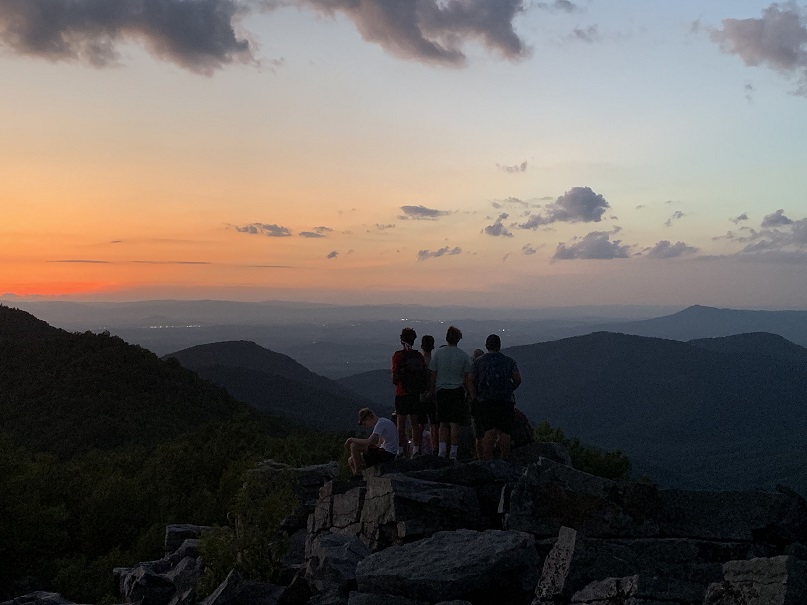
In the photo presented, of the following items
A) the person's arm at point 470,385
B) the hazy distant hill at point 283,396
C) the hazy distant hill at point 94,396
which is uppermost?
the person's arm at point 470,385

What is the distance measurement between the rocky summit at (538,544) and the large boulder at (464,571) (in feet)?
0.06

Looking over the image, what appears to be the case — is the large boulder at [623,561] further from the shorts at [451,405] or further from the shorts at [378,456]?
the shorts at [451,405]

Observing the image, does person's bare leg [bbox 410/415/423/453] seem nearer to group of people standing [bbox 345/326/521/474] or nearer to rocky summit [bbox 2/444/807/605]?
group of people standing [bbox 345/326/521/474]

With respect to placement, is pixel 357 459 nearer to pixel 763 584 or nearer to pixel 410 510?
pixel 410 510

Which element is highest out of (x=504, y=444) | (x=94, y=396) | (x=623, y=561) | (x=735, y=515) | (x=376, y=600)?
(x=504, y=444)

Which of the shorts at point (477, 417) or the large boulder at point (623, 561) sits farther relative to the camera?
the shorts at point (477, 417)

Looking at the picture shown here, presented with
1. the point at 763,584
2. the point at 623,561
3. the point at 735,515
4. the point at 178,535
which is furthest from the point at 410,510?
the point at 178,535

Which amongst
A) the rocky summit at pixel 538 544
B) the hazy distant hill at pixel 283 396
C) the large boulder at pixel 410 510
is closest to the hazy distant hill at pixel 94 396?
the hazy distant hill at pixel 283 396

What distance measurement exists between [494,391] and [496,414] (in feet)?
1.57

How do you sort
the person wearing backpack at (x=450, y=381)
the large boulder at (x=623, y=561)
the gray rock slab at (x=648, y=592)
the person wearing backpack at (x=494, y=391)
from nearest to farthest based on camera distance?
the gray rock slab at (x=648, y=592), the large boulder at (x=623, y=561), the person wearing backpack at (x=494, y=391), the person wearing backpack at (x=450, y=381)

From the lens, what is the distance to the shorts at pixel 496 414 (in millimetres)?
15258

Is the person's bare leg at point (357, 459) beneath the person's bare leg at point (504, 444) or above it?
beneath

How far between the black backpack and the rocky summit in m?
1.72

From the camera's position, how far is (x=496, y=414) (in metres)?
15.3
